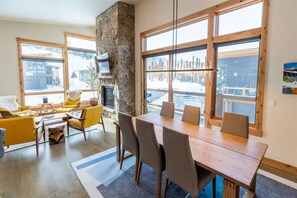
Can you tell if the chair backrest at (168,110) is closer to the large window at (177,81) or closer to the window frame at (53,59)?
the large window at (177,81)

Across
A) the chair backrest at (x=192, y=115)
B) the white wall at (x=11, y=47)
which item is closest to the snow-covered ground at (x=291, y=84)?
the chair backrest at (x=192, y=115)

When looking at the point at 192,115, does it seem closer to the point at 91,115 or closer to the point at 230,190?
the point at 230,190

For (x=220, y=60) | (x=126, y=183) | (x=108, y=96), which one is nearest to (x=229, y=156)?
(x=126, y=183)

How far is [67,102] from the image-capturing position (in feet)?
21.5

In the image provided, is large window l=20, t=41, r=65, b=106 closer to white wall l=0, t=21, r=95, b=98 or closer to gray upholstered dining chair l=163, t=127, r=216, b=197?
white wall l=0, t=21, r=95, b=98

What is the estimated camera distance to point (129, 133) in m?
2.44

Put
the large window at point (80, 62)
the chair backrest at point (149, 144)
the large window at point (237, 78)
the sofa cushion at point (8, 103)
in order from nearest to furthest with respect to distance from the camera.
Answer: the chair backrest at point (149, 144)
the large window at point (237, 78)
the sofa cushion at point (8, 103)
the large window at point (80, 62)

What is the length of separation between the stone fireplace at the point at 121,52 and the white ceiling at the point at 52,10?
1.04 ft

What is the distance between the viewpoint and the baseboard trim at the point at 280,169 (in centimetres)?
253

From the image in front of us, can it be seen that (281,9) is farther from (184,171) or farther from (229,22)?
(184,171)

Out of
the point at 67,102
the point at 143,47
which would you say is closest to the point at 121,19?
the point at 143,47

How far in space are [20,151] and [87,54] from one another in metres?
5.46

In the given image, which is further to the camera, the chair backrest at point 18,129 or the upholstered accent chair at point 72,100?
the upholstered accent chair at point 72,100

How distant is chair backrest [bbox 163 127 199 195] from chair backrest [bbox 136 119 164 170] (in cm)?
20
